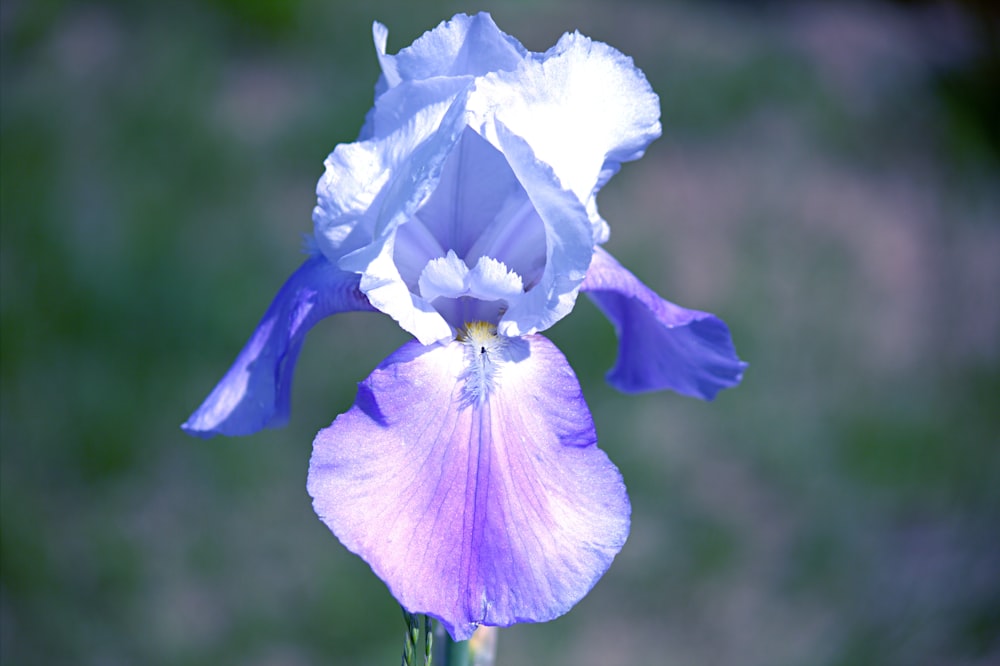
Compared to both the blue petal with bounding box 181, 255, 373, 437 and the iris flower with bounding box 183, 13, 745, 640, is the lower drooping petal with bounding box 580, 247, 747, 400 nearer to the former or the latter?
the iris flower with bounding box 183, 13, 745, 640

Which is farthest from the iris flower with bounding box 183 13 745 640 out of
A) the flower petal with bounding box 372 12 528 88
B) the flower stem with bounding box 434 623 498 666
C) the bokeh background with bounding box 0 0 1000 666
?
the bokeh background with bounding box 0 0 1000 666

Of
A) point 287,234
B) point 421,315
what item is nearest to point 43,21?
point 287,234

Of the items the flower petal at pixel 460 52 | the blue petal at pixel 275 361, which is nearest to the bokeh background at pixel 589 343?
the blue petal at pixel 275 361

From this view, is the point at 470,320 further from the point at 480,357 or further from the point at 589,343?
the point at 589,343

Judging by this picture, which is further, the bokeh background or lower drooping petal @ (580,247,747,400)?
the bokeh background

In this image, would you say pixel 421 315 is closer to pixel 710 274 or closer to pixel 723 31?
pixel 710 274

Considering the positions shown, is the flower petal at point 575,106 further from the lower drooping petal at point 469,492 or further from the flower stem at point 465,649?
the flower stem at point 465,649

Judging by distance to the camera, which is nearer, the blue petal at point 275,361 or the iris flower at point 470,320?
the iris flower at point 470,320
